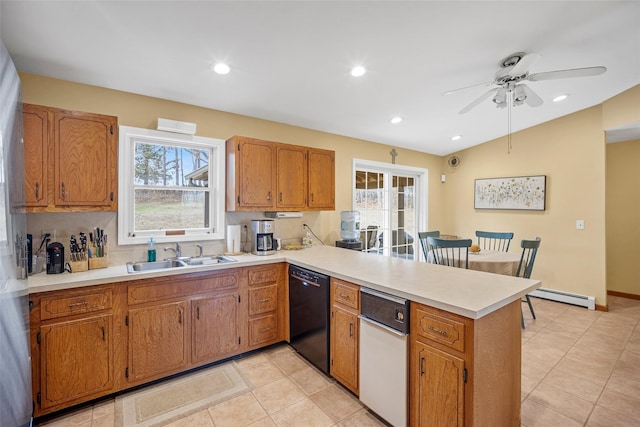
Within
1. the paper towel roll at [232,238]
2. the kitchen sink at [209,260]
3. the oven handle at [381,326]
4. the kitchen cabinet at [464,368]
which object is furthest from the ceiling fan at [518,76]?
the kitchen sink at [209,260]

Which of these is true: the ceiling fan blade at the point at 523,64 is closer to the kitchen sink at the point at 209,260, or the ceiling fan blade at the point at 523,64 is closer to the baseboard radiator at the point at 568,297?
the baseboard radiator at the point at 568,297

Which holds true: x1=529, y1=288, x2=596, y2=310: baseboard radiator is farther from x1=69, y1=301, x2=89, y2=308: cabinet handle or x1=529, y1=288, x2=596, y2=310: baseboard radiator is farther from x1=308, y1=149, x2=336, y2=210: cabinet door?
x1=69, y1=301, x2=89, y2=308: cabinet handle

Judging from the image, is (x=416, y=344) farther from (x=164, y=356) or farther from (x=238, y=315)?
(x=164, y=356)

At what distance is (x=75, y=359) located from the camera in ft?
6.36

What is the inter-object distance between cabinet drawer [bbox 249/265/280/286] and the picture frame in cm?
420

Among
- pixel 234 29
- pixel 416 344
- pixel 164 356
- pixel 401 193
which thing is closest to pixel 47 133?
pixel 234 29

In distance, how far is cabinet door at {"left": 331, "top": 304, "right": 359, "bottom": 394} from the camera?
203cm

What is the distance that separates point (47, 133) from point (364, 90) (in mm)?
2705

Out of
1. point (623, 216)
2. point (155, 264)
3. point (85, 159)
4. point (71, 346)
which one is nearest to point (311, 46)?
point (85, 159)

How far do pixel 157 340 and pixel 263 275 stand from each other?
3.26 feet

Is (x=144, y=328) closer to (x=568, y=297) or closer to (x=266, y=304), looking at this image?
(x=266, y=304)

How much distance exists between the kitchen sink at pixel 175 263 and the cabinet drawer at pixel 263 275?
0.23 meters

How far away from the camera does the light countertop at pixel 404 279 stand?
149 centimetres

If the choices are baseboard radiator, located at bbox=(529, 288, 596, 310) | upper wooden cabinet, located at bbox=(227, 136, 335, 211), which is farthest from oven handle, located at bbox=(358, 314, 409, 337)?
baseboard radiator, located at bbox=(529, 288, 596, 310)
